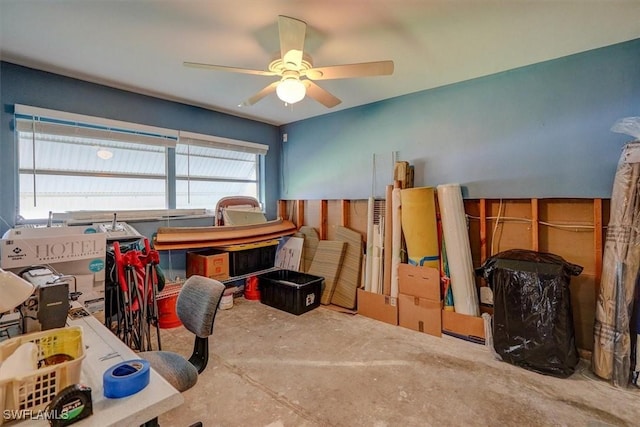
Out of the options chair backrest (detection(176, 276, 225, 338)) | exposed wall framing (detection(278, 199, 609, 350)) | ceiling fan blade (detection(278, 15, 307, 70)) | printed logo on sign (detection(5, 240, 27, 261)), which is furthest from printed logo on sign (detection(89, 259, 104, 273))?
exposed wall framing (detection(278, 199, 609, 350))

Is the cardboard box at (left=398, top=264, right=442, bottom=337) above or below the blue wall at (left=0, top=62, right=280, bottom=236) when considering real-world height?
below

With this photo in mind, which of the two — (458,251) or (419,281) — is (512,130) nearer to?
(458,251)

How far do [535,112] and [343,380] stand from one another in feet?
9.60

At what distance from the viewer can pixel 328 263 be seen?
13.2 feet

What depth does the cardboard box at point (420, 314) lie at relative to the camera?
10.0 ft

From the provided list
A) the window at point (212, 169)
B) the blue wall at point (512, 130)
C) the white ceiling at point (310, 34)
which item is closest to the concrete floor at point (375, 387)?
the blue wall at point (512, 130)

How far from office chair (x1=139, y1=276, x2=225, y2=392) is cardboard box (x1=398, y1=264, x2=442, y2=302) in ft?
7.08

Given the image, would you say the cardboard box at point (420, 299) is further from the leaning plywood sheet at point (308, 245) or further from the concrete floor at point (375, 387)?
the leaning plywood sheet at point (308, 245)

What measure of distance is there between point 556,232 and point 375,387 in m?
2.17

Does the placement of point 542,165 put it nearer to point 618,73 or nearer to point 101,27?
point 618,73

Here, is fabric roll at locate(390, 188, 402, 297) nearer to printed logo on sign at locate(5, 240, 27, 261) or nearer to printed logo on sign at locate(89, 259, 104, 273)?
printed logo on sign at locate(89, 259, 104, 273)

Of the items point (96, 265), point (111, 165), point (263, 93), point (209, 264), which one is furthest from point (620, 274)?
point (111, 165)

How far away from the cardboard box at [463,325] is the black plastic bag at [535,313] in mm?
295

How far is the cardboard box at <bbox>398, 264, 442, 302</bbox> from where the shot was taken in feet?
10.0
